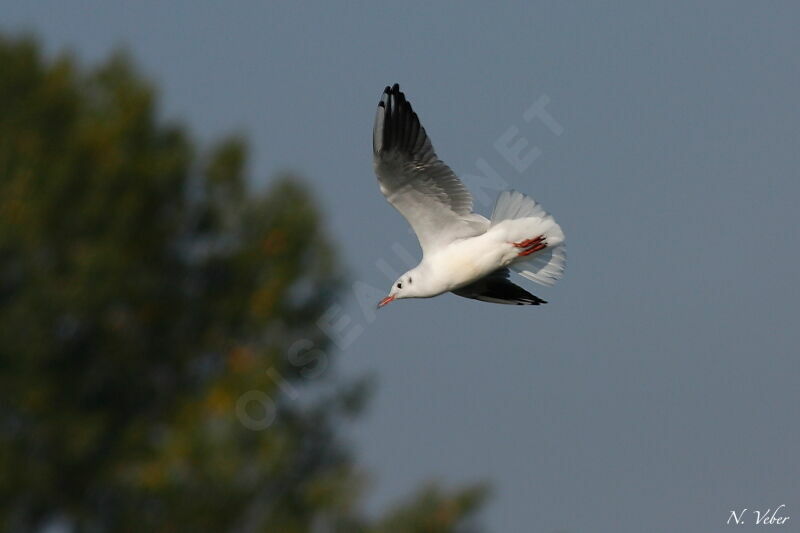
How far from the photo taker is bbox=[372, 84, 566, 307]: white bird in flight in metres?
8.97

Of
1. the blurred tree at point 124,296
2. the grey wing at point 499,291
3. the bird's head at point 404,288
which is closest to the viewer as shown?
the bird's head at point 404,288

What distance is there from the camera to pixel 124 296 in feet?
39.3

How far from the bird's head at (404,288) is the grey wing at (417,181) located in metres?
0.19

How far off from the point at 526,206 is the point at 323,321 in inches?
120

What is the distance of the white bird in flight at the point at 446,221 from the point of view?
Result: 897 centimetres

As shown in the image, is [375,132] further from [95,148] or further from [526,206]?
[95,148]

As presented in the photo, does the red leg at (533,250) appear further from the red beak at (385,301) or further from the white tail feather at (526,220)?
the red beak at (385,301)

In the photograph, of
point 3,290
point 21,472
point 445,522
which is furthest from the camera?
point 3,290

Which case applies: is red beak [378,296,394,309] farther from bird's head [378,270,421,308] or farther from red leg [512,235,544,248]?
red leg [512,235,544,248]

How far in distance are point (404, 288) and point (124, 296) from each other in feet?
10.6

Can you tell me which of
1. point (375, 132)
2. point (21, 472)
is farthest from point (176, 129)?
point (375, 132)

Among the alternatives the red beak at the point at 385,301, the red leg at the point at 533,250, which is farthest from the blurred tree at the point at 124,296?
the red leg at the point at 533,250

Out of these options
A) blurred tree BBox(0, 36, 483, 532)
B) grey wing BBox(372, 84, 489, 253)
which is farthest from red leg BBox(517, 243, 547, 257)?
blurred tree BBox(0, 36, 483, 532)

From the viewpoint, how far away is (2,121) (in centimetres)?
1209
